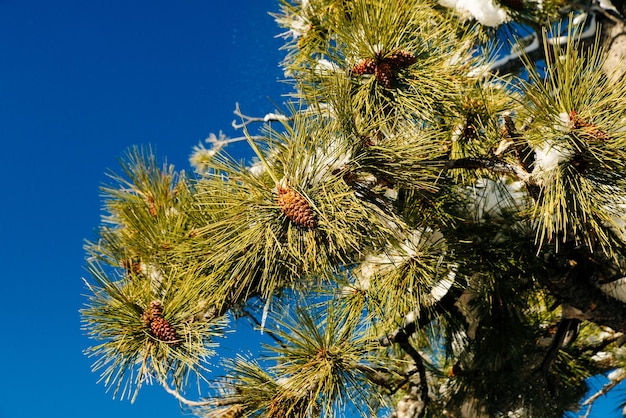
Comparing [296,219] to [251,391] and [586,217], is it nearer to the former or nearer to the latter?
[251,391]

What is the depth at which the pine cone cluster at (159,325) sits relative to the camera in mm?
1405

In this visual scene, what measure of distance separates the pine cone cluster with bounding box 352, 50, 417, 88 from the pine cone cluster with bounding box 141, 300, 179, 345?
69 cm

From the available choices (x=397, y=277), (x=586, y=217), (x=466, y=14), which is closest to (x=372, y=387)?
(x=397, y=277)

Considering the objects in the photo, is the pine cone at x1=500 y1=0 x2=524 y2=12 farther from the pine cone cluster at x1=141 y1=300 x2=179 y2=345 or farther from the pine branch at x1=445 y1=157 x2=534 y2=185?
the pine cone cluster at x1=141 y1=300 x2=179 y2=345

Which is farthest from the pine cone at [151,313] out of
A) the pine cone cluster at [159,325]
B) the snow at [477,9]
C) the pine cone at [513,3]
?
the pine cone at [513,3]

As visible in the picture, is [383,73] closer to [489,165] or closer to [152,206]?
[489,165]

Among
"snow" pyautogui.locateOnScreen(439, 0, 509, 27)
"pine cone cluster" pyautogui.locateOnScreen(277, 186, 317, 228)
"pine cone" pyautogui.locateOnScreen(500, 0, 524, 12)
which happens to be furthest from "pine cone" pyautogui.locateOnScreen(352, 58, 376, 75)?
"pine cone" pyautogui.locateOnScreen(500, 0, 524, 12)

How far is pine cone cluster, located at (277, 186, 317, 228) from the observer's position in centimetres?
120

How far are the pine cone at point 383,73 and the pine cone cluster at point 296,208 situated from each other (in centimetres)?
41

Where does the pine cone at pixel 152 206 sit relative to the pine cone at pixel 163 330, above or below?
above

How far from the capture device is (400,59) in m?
1.47

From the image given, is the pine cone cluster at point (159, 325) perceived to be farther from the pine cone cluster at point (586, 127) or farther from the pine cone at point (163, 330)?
the pine cone cluster at point (586, 127)

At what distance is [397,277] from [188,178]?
22.4 inches

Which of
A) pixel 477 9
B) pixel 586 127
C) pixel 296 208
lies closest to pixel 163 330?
pixel 296 208
